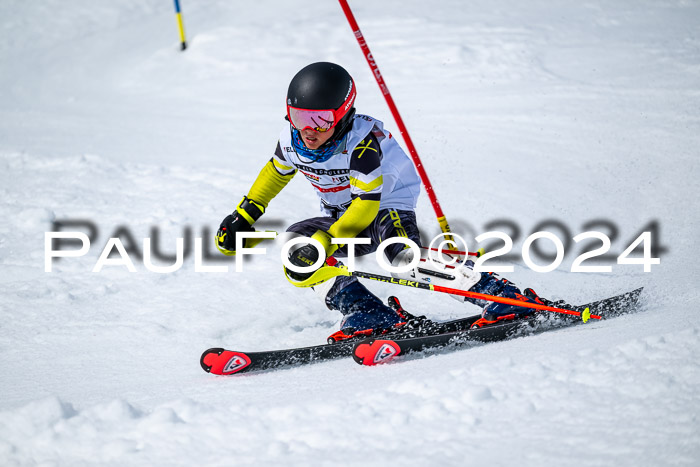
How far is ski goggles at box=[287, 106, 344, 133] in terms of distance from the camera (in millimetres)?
3682

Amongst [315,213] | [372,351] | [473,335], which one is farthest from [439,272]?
[315,213]

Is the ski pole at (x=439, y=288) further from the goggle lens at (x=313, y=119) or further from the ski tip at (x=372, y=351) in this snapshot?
the goggle lens at (x=313, y=119)

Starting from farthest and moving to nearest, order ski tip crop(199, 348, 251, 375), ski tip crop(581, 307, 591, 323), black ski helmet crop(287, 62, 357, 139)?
ski tip crop(581, 307, 591, 323) < ski tip crop(199, 348, 251, 375) < black ski helmet crop(287, 62, 357, 139)

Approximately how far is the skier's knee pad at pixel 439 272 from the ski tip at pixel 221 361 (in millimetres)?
1208

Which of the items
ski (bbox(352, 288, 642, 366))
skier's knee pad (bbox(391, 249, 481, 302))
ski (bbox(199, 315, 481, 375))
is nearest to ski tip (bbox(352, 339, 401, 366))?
ski (bbox(352, 288, 642, 366))

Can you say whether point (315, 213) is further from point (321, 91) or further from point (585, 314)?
point (585, 314)

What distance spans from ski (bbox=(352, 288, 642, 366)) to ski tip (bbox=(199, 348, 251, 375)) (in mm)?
691

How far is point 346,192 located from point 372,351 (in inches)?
42.4

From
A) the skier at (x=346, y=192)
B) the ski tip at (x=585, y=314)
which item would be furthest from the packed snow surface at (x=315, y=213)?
the skier at (x=346, y=192)

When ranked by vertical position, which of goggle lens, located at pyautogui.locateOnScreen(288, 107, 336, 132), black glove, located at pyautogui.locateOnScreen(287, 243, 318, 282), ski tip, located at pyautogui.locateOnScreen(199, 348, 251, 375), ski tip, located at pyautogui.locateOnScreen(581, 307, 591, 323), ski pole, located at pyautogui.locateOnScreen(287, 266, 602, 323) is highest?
goggle lens, located at pyautogui.locateOnScreen(288, 107, 336, 132)

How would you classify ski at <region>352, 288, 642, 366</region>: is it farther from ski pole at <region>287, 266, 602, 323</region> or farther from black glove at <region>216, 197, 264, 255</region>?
black glove at <region>216, 197, 264, 255</region>

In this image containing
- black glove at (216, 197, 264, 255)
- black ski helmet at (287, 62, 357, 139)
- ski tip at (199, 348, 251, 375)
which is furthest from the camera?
black glove at (216, 197, 264, 255)

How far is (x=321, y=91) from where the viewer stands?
12.0ft

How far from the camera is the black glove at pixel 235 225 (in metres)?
4.22
